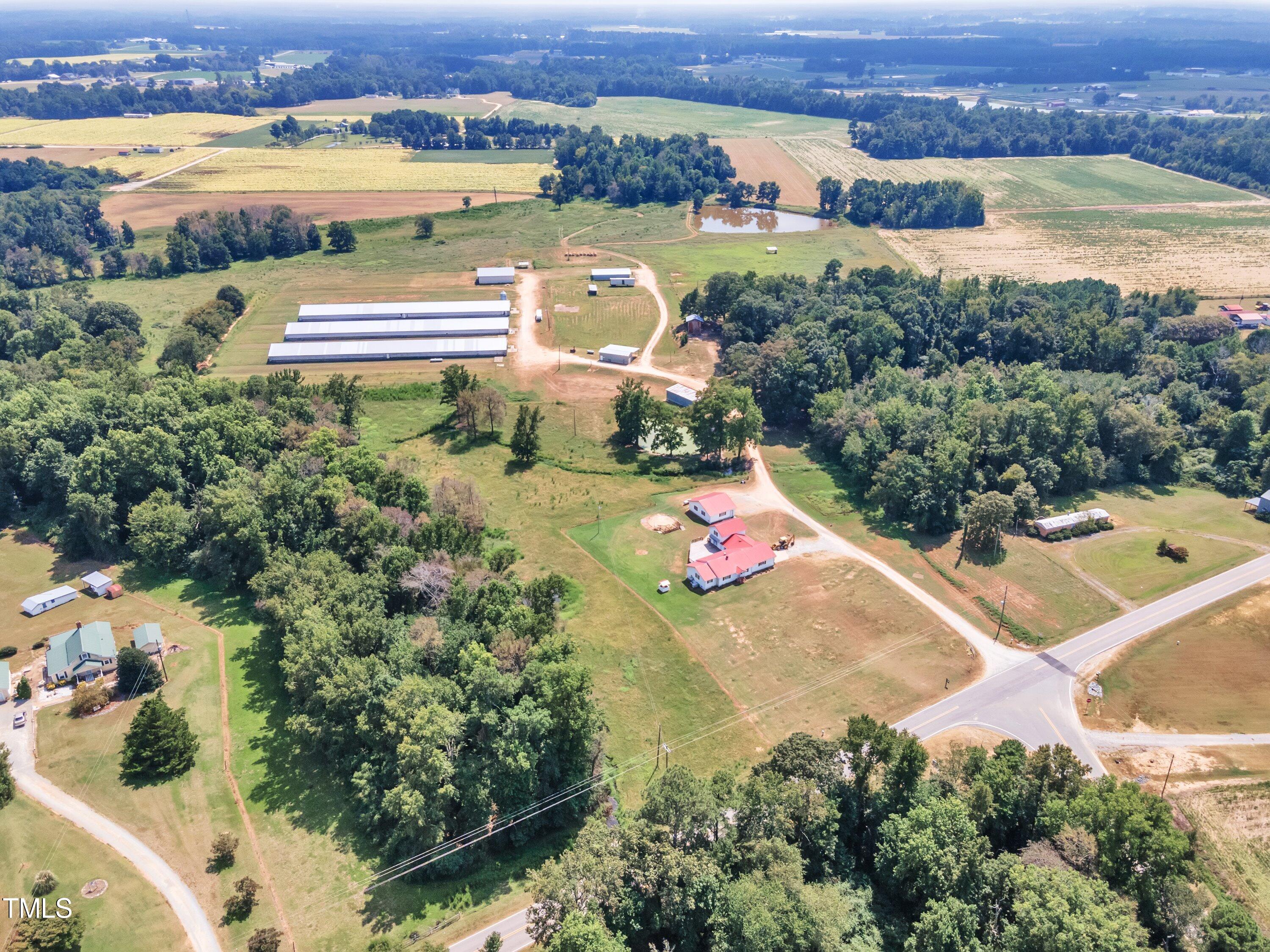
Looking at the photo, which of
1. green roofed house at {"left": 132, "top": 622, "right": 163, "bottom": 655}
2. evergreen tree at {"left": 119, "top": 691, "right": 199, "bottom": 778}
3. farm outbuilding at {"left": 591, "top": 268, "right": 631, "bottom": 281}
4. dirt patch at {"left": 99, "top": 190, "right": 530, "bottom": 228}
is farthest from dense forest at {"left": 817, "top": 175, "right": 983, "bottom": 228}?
evergreen tree at {"left": 119, "top": 691, "right": 199, "bottom": 778}

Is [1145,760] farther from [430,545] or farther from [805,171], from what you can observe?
[805,171]

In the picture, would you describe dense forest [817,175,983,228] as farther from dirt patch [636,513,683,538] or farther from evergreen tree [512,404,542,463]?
dirt patch [636,513,683,538]

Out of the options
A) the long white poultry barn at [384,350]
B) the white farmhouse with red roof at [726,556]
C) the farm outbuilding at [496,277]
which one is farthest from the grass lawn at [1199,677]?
the farm outbuilding at [496,277]

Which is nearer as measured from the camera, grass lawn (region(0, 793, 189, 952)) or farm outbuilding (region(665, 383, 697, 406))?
grass lawn (region(0, 793, 189, 952))

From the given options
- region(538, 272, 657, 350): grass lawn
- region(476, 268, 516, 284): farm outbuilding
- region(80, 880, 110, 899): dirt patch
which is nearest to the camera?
region(80, 880, 110, 899): dirt patch

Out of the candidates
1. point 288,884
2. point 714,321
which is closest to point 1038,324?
point 714,321

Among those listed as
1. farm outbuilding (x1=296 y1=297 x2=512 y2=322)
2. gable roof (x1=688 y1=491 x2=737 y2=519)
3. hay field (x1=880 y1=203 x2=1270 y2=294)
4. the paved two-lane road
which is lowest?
the paved two-lane road

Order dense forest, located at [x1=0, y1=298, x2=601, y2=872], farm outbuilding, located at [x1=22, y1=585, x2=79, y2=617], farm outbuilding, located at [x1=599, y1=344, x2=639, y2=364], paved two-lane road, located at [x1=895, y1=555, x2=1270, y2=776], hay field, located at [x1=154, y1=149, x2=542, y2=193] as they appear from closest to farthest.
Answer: dense forest, located at [x1=0, y1=298, x2=601, y2=872], paved two-lane road, located at [x1=895, y1=555, x2=1270, y2=776], farm outbuilding, located at [x1=22, y1=585, x2=79, y2=617], farm outbuilding, located at [x1=599, y1=344, x2=639, y2=364], hay field, located at [x1=154, y1=149, x2=542, y2=193]
